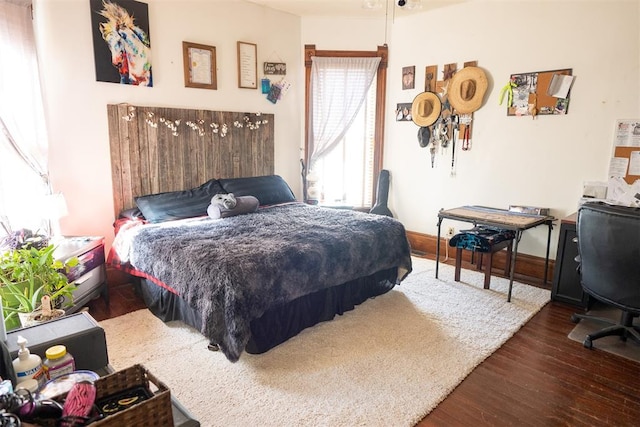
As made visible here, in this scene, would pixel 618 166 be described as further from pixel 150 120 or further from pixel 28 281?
pixel 28 281

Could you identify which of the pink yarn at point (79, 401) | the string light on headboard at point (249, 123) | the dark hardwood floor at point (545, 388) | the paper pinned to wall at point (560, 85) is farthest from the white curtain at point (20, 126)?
the paper pinned to wall at point (560, 85)

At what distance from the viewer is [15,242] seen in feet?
8.35

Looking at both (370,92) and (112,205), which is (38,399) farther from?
(370,92)

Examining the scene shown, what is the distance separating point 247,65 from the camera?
4.20 metres

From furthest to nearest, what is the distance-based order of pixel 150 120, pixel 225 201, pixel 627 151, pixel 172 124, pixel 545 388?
pixel 172 124 → pixel 150 120 → pixel 225 201 → pixel 627 151 → pixel 545 388

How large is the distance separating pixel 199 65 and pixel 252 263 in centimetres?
246

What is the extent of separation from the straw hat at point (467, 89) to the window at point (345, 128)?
869mm

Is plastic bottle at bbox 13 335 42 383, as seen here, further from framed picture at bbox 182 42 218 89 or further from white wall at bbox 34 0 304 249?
framed picture at bbox 182 42 218 89

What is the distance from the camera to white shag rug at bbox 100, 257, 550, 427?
1.92 meters


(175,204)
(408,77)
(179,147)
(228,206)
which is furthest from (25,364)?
(408,77)

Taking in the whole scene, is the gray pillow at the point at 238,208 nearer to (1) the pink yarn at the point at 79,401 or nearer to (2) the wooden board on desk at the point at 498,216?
(2) the wooden board on desk at the point at 498,216

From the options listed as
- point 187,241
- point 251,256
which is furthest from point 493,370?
point 187,241

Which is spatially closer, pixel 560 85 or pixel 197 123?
pixel 560 85

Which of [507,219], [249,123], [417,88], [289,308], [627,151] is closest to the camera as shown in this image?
[289,308]
